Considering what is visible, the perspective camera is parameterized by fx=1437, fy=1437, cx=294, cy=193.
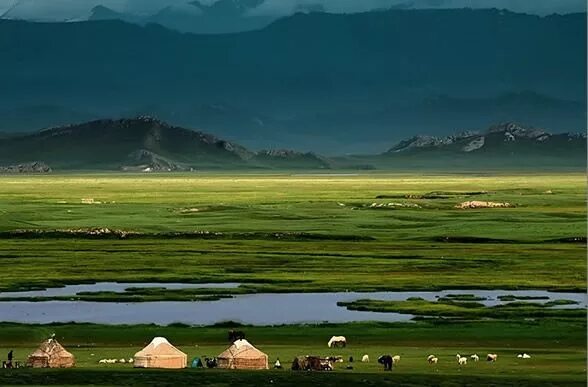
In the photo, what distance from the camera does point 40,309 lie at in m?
42.4

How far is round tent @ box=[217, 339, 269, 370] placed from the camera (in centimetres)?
2818

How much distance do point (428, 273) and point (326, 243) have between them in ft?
56.4

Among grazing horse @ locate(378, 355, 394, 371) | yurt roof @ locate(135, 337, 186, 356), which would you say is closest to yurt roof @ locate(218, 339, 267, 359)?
yurt roof @ locate(135, 337, 186, 356)

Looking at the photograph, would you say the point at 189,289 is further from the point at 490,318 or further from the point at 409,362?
the point at 409,362

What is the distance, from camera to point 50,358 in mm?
28391

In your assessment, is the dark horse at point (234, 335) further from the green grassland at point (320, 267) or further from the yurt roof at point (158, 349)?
the yurt roof at point (158, 349)

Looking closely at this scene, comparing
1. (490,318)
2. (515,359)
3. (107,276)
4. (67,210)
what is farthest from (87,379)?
(67,210)

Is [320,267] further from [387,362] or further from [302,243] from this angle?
[387,362]

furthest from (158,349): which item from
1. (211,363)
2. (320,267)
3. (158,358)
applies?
(320,267)

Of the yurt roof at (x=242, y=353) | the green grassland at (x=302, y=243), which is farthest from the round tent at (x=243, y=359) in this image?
the green grassland at (x=302, y=243)

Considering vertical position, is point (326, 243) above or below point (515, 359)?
above

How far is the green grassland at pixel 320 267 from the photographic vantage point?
28.8 metres

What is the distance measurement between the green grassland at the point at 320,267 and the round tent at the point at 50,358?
0.32m

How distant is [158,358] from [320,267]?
93.0 feet
